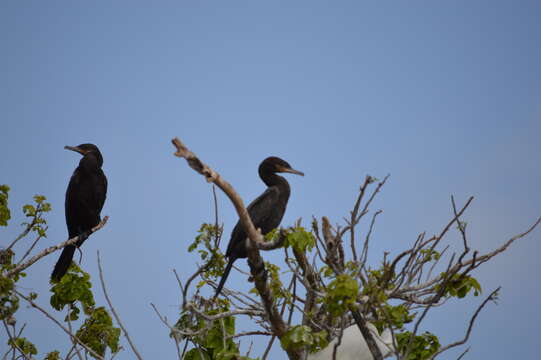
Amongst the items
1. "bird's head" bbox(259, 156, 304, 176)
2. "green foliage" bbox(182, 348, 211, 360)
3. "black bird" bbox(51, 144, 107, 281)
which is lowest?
"green foliage" bbox(182, 348, 211, 360)

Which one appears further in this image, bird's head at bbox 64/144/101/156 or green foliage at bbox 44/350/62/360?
bird's head at bbox 64/144/101/156

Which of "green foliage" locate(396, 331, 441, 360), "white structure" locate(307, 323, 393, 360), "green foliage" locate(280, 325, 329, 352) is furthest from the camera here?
"green foliage" locate(396, 331, 441, 360)

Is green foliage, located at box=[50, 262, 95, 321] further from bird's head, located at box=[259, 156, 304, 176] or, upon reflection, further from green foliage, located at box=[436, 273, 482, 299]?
green foliage, located at box=[436, 273, 482, 299]

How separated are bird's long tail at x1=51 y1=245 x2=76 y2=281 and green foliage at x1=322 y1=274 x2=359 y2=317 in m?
4.02

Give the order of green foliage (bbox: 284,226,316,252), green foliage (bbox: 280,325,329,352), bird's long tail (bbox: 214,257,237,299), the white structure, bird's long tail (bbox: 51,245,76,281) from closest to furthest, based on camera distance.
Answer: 1. green foliage (bbox: 280,325,329,352)
2. green foliage (bbox: 284,226,316,252)
3. the white structure
4. bird's long tail (bbox: 214,257,237,299)
5. bird's long tail (bbox: 51,245,76,281)

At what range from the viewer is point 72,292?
19.0ft

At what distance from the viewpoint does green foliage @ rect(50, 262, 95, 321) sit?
5.81 m

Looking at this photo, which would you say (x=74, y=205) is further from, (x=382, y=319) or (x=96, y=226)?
(x=382, y=319)

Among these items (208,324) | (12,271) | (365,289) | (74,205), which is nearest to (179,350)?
(208,324)

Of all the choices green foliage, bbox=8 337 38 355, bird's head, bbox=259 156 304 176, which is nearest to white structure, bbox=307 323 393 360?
→ bird's head, bbox=259 156 304 176

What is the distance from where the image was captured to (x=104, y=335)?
5.79 metres

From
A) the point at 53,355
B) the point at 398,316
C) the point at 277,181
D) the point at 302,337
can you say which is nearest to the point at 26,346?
the point at 53,355

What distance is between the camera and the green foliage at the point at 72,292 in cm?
581

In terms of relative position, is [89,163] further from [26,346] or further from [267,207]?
[267,207]
